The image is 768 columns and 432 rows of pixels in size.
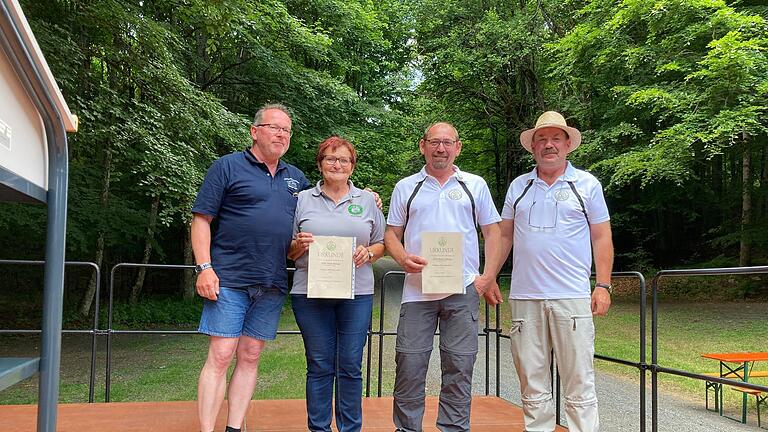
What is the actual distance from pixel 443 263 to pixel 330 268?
514 mm

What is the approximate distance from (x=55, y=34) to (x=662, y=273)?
7.34 meters

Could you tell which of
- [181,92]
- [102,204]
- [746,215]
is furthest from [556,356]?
[746,215]

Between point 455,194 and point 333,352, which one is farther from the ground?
point 455,194

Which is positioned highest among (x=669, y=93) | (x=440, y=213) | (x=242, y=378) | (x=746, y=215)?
(x=669, y=93)

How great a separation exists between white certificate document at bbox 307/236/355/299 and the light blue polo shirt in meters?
0.08

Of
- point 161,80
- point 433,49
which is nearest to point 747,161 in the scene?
point 433,49

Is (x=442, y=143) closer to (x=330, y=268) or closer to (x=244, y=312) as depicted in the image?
(x=330, y=268)

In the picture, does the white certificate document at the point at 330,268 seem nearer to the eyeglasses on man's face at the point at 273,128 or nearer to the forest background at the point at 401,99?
the eyeglasses on man's face at the point at 273,128

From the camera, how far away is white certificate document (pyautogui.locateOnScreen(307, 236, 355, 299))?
2682mm

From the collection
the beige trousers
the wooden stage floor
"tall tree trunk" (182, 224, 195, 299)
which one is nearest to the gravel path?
the wooden stage floor

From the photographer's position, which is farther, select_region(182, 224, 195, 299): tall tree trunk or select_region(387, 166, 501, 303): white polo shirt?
select_region(182, 224, 195, 299): tall tree trunk

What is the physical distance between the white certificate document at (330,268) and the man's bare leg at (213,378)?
45cm

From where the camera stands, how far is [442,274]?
2773mm

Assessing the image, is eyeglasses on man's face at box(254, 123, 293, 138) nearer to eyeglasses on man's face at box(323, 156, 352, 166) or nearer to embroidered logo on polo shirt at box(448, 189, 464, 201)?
eyeglasses on man's face at box(323, 156, 352, 166)
